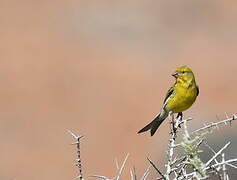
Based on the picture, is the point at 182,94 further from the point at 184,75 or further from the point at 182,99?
the point at 184,75

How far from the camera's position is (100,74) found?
18.4 meters

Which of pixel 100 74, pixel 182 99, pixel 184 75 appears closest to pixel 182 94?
pixel 182 99

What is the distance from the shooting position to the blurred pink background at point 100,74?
14.5 m

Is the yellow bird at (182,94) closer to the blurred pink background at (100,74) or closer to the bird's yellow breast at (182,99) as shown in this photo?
the bird's yellow breast at (182,99)

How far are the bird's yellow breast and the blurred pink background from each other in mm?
5975

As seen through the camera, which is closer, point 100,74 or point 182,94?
point 182,94

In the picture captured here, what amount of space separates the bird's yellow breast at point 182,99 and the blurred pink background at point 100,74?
597 centimetres

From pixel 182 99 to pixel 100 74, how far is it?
12458 mm

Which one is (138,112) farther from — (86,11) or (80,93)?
(86,11)

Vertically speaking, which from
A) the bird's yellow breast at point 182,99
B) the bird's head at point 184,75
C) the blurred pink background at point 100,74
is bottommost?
the bird's yellow breast at point 182,99

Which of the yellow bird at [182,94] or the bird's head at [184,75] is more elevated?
the bird's head at [184,75]

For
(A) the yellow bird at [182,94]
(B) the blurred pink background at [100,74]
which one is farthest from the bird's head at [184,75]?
(B) the blurred pink background at [100,74]

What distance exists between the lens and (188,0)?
2392cm

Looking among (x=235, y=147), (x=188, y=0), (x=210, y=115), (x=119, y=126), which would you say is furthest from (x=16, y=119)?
(x=188, y=0)
